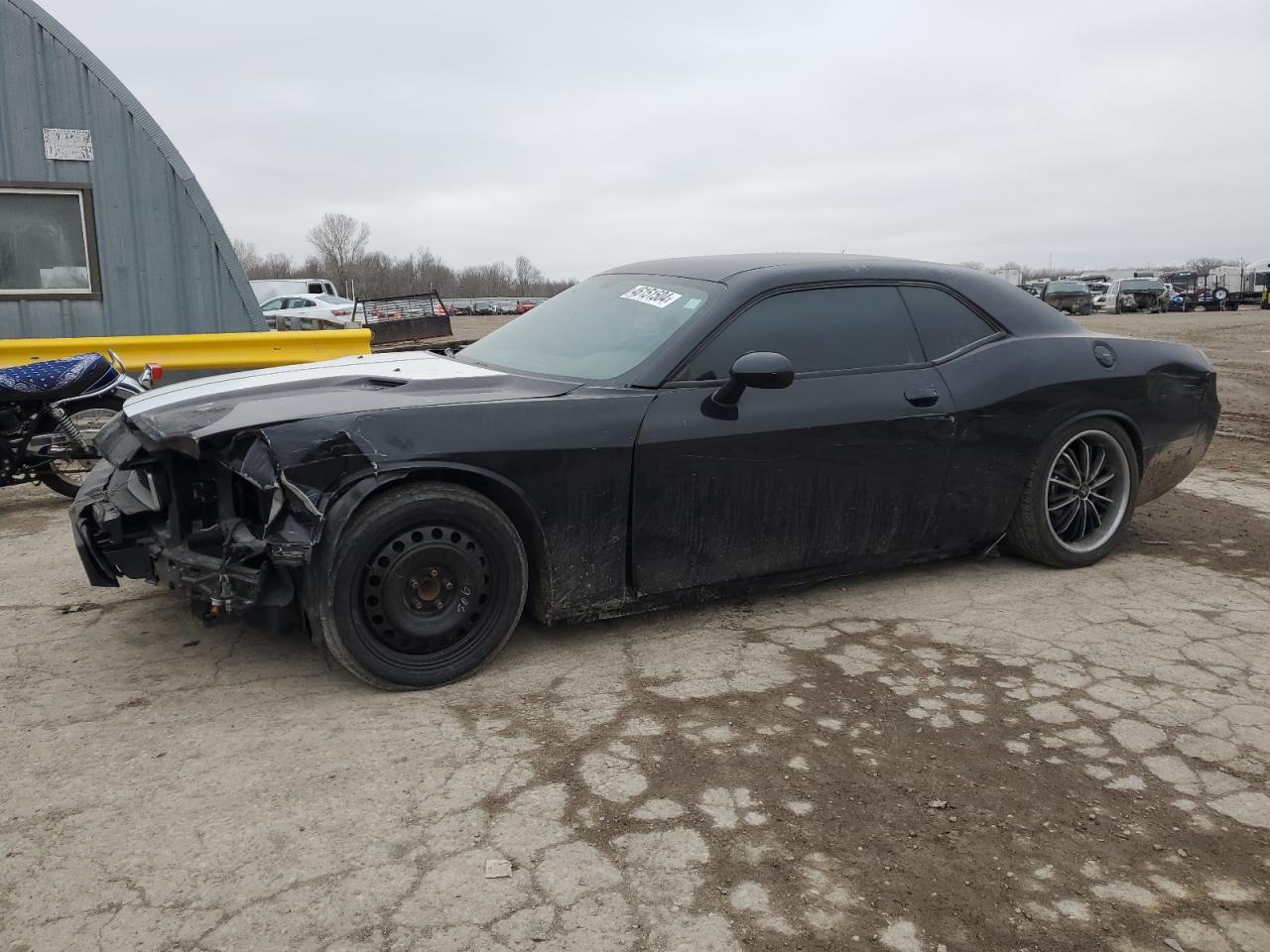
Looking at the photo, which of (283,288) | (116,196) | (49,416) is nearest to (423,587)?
(49,416)

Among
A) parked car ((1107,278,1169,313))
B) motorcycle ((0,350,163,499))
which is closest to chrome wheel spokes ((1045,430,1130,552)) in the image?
motorcycle ((0,350,163,499))

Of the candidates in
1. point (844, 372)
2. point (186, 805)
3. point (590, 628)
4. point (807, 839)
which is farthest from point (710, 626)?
point (186, 805)

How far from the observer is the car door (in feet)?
12.0

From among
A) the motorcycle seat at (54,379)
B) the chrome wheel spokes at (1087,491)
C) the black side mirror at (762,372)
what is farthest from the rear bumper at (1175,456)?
the motorcycle seat at (54,379)

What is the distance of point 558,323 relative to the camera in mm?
4438

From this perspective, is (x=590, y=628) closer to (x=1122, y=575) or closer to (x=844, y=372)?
(x=844, y=372)

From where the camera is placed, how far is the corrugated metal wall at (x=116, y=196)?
8.59m

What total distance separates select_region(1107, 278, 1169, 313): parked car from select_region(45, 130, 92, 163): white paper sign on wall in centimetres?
4305

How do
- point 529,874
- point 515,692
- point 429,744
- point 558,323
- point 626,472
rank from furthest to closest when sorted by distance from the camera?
point 558,323, point 626,472, point 515,692, point 429,744, point 529,874

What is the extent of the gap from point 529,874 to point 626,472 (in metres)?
1.57

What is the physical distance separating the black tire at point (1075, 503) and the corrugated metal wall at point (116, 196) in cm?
798

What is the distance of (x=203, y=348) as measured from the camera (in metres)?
8.29

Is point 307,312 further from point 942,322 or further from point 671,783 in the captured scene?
point 671,783

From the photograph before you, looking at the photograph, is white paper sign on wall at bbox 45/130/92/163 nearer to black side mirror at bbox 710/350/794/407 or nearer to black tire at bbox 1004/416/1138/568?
black side mirror at bbox 710/350/794/407
